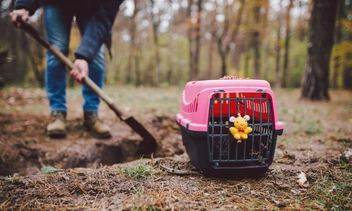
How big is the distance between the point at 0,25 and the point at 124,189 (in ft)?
28.3

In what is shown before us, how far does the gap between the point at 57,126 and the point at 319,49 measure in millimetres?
5409

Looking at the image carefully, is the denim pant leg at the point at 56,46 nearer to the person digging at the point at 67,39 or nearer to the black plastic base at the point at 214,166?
the person digging at the point at 67,39

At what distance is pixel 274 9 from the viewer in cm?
1326

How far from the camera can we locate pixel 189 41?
11195 mm

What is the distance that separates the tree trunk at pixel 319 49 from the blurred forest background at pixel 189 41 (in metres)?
3.05

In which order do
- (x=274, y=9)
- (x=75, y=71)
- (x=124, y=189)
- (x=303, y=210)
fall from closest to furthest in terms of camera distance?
(x=303, y=210) < (x=124, y=189) < (x=75, y=71) < (x=274, y=9)

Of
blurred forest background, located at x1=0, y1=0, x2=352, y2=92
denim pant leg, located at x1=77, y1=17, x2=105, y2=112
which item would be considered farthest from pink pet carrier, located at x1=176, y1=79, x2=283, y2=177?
blurred forest background, located at x1=0, y1=0, x2=352, y2=92

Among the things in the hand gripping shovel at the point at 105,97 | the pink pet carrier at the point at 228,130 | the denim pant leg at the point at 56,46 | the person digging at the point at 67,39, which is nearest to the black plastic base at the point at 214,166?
the pink pet carrier at the point at 228,130

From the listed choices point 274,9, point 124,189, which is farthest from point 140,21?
point 124,189

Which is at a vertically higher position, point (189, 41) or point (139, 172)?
point (189, 41)

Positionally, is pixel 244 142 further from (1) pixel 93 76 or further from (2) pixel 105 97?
(1) pixel 93 76

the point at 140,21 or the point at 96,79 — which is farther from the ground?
the point at 140,21

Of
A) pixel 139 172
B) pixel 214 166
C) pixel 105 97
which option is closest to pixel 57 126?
pixel 105 97

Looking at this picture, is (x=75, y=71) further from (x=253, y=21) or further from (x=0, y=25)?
(x=253, y=21)
